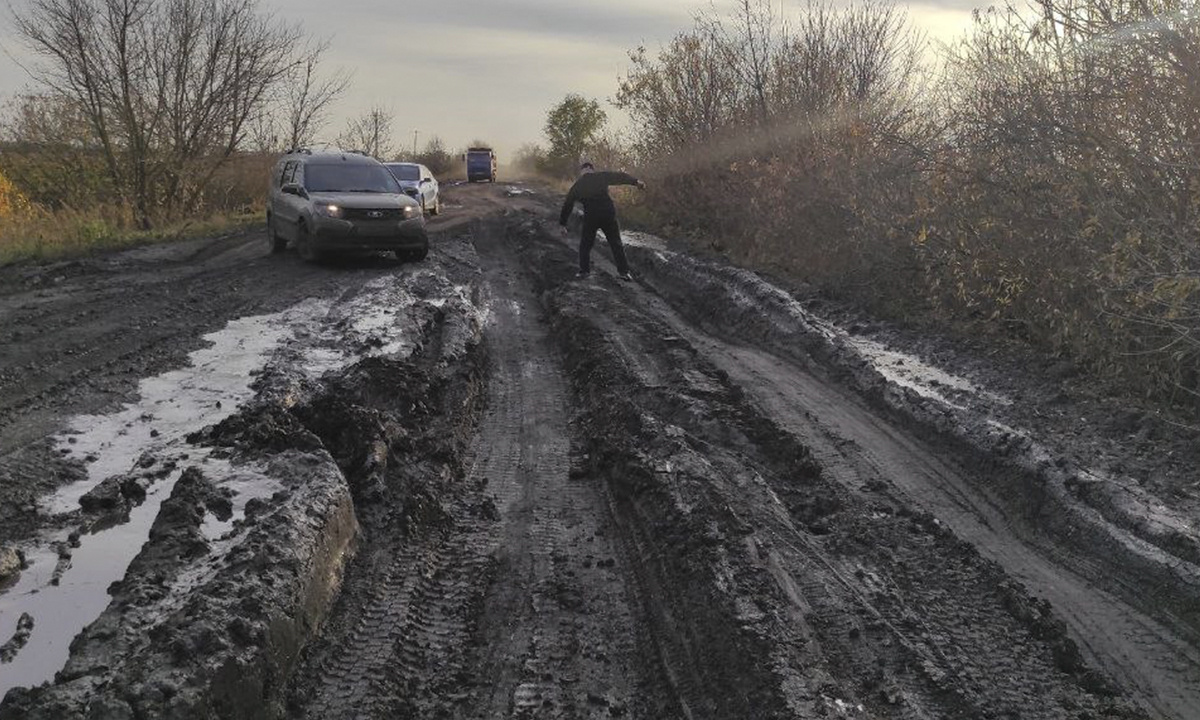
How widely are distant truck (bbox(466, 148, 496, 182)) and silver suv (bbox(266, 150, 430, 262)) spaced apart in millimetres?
40980

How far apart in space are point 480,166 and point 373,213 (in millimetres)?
43588

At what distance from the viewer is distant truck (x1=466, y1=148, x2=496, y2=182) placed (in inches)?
2189

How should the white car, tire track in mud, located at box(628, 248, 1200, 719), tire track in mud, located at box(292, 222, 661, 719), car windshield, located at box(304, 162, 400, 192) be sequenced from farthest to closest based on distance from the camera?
the white car
car windshield, located at box(304, 162, 400, 192)
tire track in mud, located at box(628, 248, 1200, 719)
tire track in mud, located at box(292, 222, 661, 719)

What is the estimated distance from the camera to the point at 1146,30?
678 centimetres

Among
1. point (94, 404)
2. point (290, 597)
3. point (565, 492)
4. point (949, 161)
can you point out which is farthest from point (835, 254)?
point (290, 597)

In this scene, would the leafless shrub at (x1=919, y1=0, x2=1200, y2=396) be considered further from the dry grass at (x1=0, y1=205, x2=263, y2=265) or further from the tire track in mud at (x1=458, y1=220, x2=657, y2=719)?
the dry grass at (x1=0, y1=205, x2=263, y2=265)

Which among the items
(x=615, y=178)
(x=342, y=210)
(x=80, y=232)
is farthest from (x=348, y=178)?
(x=80, y=232)

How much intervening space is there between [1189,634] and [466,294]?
9.47 m

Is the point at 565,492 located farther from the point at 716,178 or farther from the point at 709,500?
the point at 716,178

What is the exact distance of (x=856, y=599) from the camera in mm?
3932

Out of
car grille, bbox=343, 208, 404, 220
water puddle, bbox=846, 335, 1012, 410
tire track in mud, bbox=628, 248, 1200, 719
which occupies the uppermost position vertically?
car grille, bbox=343, 208, 404, 220

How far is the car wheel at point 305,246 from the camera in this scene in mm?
13672

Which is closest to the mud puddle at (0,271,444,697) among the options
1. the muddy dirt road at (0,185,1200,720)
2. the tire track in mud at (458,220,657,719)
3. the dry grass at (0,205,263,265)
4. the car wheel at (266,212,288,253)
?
the muddy dirt road at (0,185,1200,720)

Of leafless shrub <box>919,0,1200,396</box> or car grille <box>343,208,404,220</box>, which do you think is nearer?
leafless shrub <box>919,0,1200,396</box>
